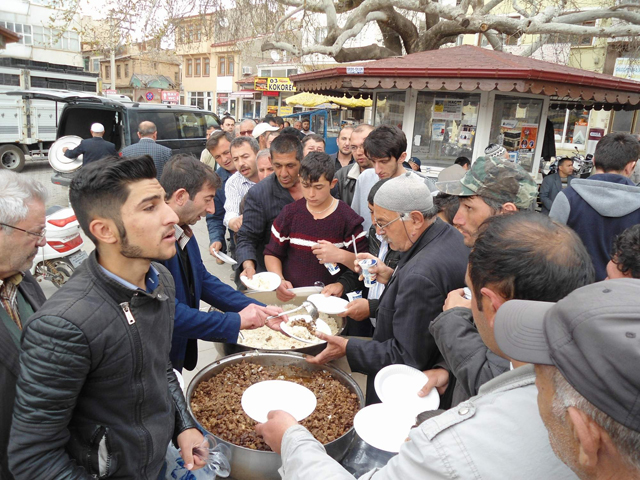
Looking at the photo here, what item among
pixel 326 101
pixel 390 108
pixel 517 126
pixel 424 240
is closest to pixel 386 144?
pixel 424 240

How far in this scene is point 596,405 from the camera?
2.25ft

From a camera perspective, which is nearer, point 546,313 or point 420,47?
point 546,313

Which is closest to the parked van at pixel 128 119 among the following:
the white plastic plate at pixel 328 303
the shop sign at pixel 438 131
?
the shop sign at pixel 438 131

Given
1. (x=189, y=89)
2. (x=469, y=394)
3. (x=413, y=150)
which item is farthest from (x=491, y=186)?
(x=189, y=89)

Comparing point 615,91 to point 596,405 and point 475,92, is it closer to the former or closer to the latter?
point 475,92

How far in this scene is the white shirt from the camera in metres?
4.70

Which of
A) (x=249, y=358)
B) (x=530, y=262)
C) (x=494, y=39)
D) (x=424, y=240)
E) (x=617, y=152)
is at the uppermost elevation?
(x=494, y=39)

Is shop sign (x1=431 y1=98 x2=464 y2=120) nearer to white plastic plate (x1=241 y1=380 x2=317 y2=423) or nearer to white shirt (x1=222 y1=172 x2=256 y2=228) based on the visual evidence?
white shirt (x1=222 y1=172 x2=256 y2=228)

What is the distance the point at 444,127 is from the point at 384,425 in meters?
6.59

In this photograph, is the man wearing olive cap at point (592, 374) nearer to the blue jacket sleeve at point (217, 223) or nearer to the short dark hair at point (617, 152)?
the short dark hair at point (617, 152)

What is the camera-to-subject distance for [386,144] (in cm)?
368

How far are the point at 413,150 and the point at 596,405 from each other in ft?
24.2

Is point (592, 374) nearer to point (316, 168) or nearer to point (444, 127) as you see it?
point (316, 168)

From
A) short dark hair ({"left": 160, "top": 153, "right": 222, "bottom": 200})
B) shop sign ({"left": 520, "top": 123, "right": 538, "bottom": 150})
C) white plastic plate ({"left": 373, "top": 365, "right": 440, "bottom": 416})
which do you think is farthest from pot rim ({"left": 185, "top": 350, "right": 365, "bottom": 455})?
shop sign ({"left": 520, "top": 123, "right": 538, "bottom": 150})
